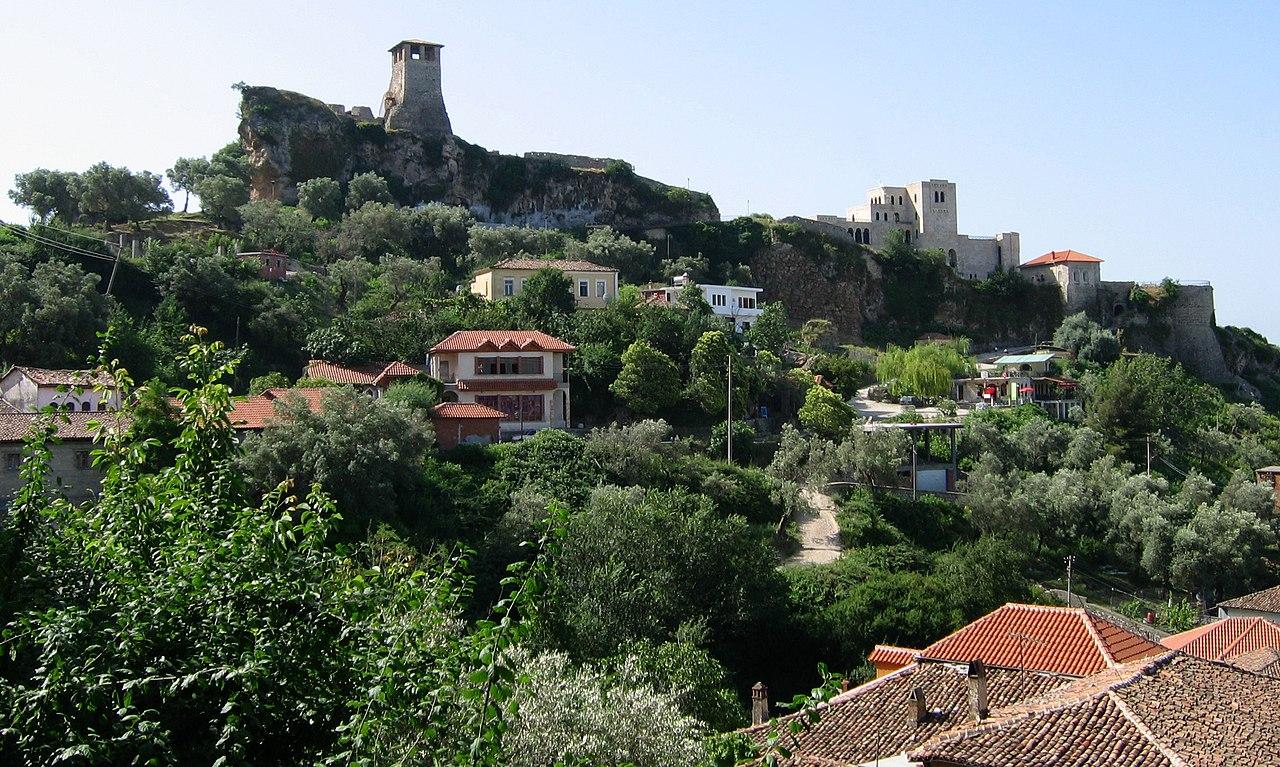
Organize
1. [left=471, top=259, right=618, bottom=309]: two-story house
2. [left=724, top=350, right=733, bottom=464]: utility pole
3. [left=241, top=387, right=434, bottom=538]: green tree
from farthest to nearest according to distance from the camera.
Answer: [left=471, top=259, right=618, bottom=309]: two-story house
[left=724, top=350, right=733, bottom=464]: utility pole
[left=241, top=387, right=434, bottom=538]: green tree

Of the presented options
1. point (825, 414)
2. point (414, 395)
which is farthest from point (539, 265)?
point (414, 395)

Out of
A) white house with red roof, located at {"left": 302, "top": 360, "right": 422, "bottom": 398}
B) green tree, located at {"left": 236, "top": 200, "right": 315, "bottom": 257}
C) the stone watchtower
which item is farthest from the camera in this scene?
the stone watchtower

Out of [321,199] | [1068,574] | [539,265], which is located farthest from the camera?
[321,199]

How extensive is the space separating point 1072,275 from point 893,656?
59882 mm

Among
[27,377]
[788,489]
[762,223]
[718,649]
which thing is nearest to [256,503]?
[27,377]

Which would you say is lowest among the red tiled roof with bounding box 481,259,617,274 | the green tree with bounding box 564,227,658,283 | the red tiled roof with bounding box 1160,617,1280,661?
the red tiled roof with bounding box 1160,617,1280,661

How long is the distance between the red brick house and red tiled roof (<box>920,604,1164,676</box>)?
65.4 feet

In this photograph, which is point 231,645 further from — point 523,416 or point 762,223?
point 762,223

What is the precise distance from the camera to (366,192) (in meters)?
68.0

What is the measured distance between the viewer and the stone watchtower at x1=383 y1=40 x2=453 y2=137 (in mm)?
75812

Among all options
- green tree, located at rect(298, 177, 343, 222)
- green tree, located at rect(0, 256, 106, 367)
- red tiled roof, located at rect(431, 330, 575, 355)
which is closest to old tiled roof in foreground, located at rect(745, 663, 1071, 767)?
red tiled roof, located at rect(431, 330, 575, 355)

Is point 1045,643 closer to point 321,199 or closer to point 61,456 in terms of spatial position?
point 61,456

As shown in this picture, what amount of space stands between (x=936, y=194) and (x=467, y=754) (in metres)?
78.9

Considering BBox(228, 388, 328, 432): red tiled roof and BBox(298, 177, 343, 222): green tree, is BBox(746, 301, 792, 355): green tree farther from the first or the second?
BBox(298, 177, 343, 222): green tree
